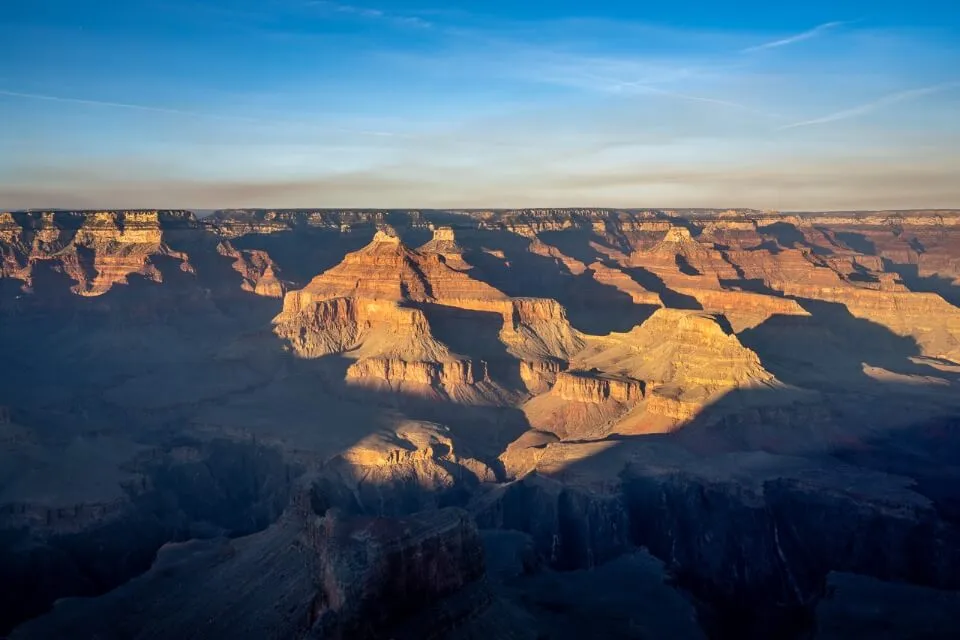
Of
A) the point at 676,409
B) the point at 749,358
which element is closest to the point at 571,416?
the point at 676,409

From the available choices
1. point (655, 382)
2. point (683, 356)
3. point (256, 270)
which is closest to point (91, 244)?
point (256, 270)

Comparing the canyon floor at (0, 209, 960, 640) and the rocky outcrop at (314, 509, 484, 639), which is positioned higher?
the rocky outcrop at (314, 509, 484, 639)

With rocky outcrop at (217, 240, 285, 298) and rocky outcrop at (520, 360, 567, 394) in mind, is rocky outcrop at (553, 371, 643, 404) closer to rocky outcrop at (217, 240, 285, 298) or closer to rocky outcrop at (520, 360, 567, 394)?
rocky outcrop at (520, 360, 567, 394)

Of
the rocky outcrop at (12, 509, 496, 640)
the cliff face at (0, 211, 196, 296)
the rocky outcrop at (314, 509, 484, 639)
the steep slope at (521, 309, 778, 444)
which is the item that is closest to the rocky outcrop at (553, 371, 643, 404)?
the steep slope at (521, 309, 778, 444)

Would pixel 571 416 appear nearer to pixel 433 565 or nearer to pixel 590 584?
pixel 590 584

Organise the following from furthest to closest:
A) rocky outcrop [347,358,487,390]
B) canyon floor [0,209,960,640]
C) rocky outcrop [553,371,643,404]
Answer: rocky outcrop [347,358,487,390] < rocky outcrop [553,371,643,404] < canyon floor [0,209,960,640]

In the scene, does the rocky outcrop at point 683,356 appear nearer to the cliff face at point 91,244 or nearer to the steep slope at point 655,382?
the steep slope at point 655,382

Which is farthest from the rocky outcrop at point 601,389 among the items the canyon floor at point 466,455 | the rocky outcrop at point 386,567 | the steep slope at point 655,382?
the rocky outcrop at point 386,567

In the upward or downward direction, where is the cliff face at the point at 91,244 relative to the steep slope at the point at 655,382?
upward

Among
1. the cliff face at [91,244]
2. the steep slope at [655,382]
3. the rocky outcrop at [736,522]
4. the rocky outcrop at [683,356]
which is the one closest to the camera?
the rocky outcrop at [736,522]
